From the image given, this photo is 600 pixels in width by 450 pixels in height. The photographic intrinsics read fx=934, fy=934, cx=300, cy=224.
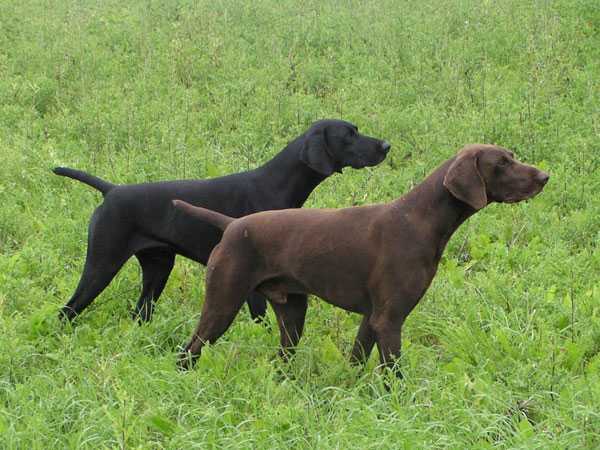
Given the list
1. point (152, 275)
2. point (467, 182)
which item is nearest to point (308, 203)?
point (152, 275)

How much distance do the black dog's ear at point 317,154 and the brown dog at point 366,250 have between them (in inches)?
35.1

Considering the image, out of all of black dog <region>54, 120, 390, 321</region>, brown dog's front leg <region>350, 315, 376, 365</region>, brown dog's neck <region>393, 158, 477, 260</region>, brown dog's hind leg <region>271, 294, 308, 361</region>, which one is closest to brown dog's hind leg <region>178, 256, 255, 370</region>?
brown dog's hind leg <region>271, 294, 308, 361</region>

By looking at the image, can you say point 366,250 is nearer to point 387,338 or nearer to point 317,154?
point 387,338

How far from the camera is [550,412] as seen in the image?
13.0 feet

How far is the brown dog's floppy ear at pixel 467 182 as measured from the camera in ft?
14.2

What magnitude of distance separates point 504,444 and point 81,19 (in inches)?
396

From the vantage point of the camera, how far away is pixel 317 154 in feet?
18.5

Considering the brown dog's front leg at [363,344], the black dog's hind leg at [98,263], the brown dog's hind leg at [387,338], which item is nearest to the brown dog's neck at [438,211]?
the brown dog's hind leg at [387,338]

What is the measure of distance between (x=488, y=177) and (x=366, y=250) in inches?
26.6

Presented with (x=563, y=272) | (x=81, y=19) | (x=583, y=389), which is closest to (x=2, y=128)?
(x=81, y=19)

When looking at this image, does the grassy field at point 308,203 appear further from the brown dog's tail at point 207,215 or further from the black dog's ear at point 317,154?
the black dog's ear at point 317,154

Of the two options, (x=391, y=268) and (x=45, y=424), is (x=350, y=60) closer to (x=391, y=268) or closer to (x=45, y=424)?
(x=391, y=268)

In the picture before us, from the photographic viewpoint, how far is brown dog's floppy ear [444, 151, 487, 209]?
14.2 ft

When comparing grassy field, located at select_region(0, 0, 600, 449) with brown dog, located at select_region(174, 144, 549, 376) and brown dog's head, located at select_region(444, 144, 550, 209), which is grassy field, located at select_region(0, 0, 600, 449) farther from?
brown dog's head, located at select_region(444, 144, 550, 209)
